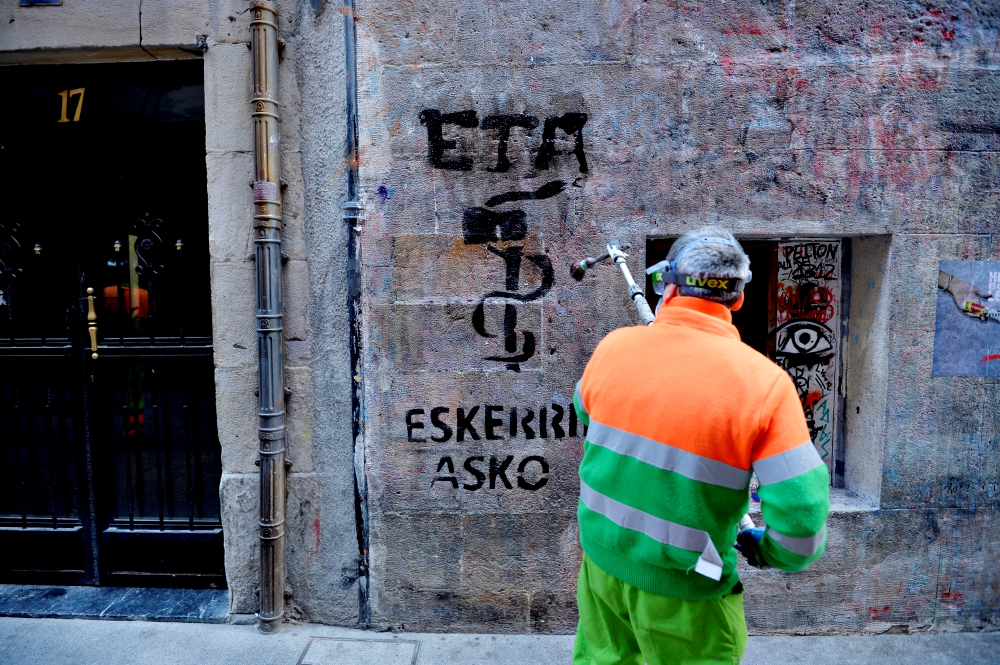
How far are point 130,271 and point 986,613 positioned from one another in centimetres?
568

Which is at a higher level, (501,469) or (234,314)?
(234,314)

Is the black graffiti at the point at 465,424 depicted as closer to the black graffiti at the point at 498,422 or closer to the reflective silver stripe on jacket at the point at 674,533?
the black graffiti at the point at 498,422

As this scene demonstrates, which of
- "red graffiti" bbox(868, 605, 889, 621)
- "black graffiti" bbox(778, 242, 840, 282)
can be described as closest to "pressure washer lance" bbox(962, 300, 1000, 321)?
"black graffiti" bbox(778, 242, 840, 282)

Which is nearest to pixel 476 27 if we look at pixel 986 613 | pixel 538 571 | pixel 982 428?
pixel 538 571

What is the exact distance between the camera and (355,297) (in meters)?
3.18

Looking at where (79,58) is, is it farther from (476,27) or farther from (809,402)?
(809,402)

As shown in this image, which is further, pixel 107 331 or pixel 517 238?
pixel 107 331

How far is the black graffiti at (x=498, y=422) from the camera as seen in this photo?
3215 millimetres

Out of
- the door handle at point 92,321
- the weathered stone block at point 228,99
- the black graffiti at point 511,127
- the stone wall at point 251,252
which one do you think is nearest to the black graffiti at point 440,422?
the stone wall at point 251,252

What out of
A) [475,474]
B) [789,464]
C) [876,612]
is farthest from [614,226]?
[876,612]

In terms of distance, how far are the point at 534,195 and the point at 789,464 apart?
1998mm

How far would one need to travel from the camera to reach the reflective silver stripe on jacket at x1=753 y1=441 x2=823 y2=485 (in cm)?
167

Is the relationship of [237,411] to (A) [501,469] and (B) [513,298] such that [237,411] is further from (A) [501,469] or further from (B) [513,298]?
(B) [513,298]

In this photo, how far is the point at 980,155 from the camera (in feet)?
10.3
